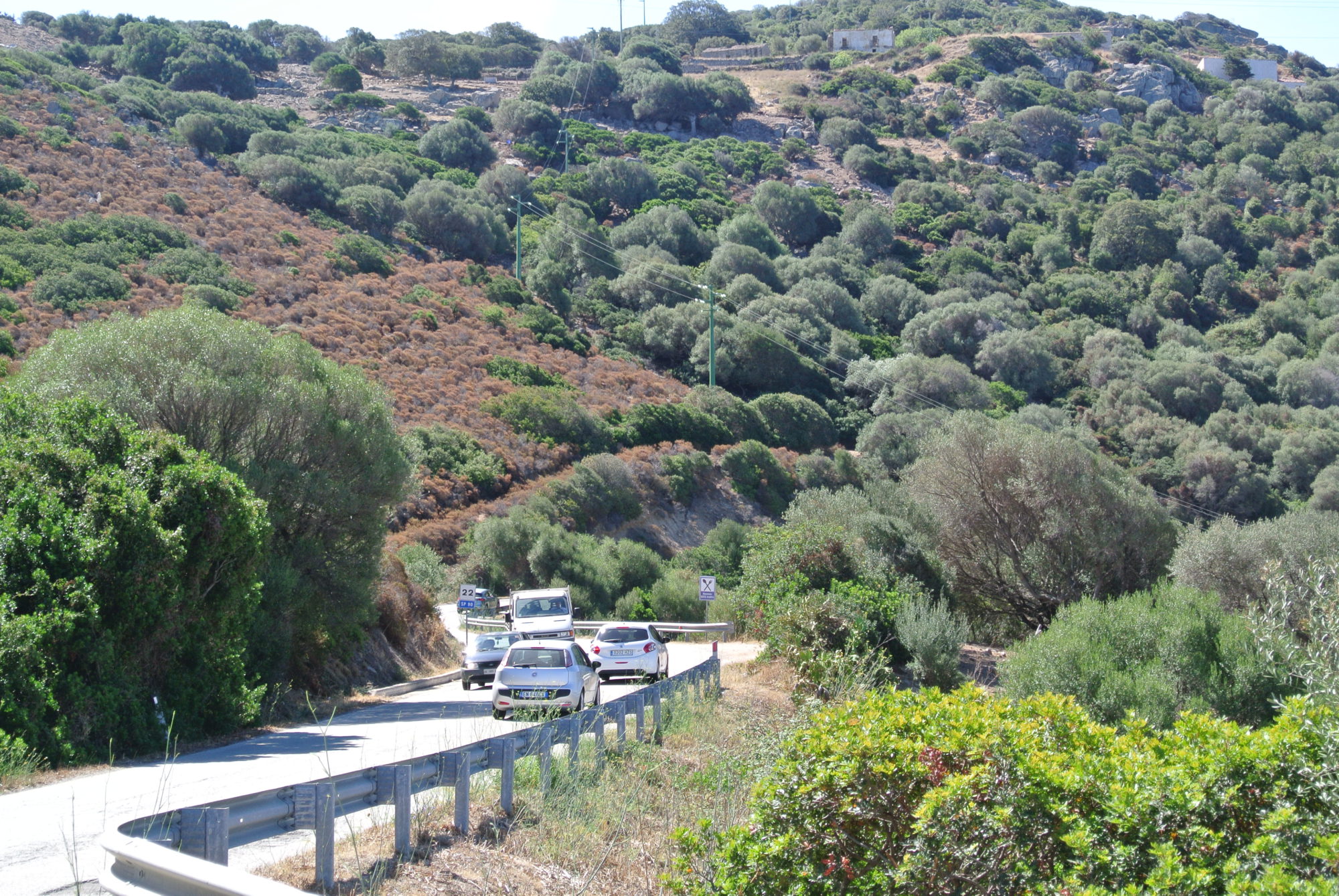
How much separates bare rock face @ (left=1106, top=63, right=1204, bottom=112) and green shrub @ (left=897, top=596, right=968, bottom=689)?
404 feet

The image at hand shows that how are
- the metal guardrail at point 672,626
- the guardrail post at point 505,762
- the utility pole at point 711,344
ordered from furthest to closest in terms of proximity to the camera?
1. the utility pole at point 711,344
2. the metal guardrail at point 672,626
3. the guardrail post at point 505,762

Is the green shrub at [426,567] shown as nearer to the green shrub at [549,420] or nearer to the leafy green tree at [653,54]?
the green shrub at [549,420]

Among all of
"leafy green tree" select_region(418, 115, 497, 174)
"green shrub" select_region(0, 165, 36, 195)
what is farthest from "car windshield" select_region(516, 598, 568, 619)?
"leafy green tree" select_region(418, 115, 497, 174)

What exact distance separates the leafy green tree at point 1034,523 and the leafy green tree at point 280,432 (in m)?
15.9

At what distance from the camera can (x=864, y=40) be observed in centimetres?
14712

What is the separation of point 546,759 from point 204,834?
356 cm

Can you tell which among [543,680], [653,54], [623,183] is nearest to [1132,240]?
[623,183]

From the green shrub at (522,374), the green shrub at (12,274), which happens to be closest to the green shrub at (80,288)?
the green shrub at (12,274)

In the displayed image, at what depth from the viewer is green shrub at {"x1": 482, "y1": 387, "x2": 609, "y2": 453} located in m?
49.6

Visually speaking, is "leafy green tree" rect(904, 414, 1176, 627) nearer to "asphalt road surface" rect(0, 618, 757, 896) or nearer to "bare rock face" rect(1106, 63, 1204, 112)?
"asphalt road surface" rect(0, 618, 757, 896)

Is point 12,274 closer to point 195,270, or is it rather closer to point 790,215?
point 195,270

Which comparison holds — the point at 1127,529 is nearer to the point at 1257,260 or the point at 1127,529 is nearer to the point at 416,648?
the point at 416,648

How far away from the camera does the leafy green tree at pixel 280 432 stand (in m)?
18.0

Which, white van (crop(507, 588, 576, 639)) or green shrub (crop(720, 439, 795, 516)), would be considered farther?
green shrub (crop(720, 439, 795, 516))
